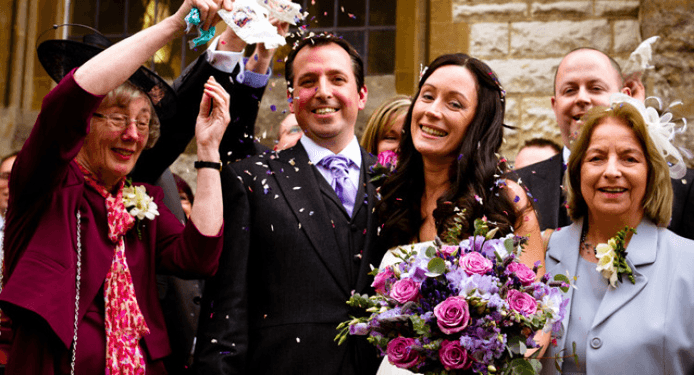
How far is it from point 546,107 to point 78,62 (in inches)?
182

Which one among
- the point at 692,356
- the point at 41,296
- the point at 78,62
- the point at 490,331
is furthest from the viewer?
the point at 78,62

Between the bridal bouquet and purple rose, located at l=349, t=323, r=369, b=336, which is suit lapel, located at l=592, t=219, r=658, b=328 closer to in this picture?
the bridal bouquet

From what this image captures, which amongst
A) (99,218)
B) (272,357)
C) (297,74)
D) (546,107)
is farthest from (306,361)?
(546,107)

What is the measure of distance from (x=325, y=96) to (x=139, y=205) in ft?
3.40

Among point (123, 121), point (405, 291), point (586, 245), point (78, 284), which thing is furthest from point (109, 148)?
point (586, 245)

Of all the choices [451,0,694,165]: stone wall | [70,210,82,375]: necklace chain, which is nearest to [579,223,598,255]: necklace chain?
[70,210,82,375]: necklace chain

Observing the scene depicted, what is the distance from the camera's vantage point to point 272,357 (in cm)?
332

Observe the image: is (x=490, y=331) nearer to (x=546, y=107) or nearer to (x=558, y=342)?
(x=558, y=342)

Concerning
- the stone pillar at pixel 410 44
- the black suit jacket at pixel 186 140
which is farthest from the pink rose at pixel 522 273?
the stone pillar at pixel 410 44

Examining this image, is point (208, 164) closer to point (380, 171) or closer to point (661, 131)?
point (380, 171)

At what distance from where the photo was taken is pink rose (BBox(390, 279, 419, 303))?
272 cm

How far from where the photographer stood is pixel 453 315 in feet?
8.60

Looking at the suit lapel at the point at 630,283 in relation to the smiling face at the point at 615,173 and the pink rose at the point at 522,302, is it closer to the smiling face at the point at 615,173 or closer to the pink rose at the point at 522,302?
the smiling face at the point at 615,173

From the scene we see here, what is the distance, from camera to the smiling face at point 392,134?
4.92 metres
